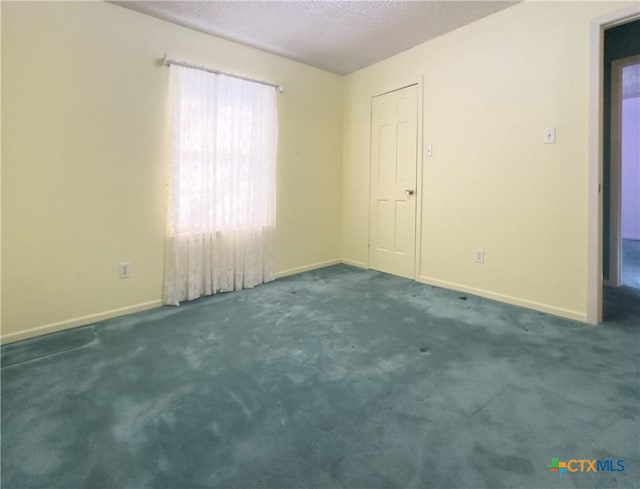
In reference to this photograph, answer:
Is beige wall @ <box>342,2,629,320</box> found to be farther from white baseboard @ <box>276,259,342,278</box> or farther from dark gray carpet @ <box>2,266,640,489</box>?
white baseboard @ <box>276,259,342,278</box>

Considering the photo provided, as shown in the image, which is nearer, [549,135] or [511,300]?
[549,135]

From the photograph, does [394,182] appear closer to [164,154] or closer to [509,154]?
[509,154]

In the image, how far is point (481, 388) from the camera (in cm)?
171

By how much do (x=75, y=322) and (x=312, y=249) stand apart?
2494 millimetres

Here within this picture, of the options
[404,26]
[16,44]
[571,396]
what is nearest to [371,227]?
[404,26]

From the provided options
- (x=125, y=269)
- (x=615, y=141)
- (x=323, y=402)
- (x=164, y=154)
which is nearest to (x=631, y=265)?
(x=615, y=141)

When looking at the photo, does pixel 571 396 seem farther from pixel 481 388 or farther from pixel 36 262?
pixel 36 262

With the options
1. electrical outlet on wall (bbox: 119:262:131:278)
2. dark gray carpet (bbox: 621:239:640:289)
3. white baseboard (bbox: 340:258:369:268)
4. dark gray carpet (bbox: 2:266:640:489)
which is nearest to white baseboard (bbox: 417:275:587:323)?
dark gray carpet (bbox: 2:266:640:489)

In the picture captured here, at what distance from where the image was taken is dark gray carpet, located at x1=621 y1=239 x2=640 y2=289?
3525 millimetres

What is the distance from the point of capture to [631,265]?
13.9 feet

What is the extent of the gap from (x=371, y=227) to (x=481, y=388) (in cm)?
272

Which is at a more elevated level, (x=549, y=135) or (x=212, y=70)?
(x=212, y=70)

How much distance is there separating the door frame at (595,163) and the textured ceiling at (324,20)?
0.73m

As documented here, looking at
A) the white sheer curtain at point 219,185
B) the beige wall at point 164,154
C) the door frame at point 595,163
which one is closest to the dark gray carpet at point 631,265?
the door frame at point 595,163
